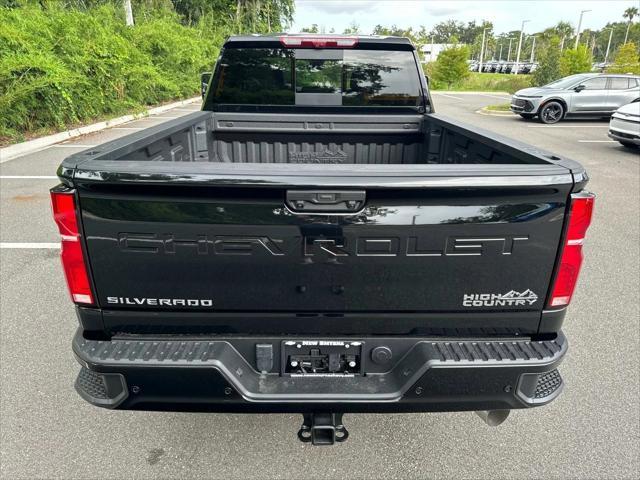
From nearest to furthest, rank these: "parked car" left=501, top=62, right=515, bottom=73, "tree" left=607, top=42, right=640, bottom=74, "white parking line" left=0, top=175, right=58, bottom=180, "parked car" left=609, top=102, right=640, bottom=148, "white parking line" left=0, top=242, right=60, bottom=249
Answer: "white parking line" left=0, top=242, right=60, bottom=249 < "white parking line" left=0, top=175, right=58, bottom=180 < "parked car" left=609, top=102, right=640, bottom=148 < "tree" left=607, top=42, right=640, bottom=74 < "parked car" left=501, top=62, right=515, bottom=73

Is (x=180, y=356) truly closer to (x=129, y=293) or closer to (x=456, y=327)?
(x=129, y=293)

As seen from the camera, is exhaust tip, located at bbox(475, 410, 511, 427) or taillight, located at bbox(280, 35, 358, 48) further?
taillight, located at bbox(280, 35, 358, 48)

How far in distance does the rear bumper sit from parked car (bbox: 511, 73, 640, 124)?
16.5m

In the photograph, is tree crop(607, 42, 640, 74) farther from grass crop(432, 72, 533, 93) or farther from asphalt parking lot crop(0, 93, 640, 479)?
asphalt parking lot crop(0, 93, 640, 479)

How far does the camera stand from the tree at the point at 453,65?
38531 mm

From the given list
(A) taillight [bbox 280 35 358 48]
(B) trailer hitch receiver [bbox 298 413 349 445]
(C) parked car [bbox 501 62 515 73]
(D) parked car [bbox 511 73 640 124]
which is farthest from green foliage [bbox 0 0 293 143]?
(C) parked car [bbox 501 62 515 73]

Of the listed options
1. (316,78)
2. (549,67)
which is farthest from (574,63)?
(316,78)

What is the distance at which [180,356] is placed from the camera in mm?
1852

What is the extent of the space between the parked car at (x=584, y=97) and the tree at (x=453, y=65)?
78.6 feet

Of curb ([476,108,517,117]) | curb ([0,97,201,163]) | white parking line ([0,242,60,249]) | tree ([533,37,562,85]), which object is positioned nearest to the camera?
white parking line ([0,242,60,249])

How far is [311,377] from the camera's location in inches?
77.8

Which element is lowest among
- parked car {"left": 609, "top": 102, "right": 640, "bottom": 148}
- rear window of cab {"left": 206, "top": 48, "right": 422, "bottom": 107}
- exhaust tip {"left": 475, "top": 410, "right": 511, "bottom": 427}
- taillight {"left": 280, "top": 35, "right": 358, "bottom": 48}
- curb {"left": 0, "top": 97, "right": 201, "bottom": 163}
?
curb {"left": 0, "top": 97, "right": 201, "bottom": 163}

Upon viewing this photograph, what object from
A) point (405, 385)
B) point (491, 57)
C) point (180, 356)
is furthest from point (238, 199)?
point (491, 57)

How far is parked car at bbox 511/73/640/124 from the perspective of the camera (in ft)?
52.4
